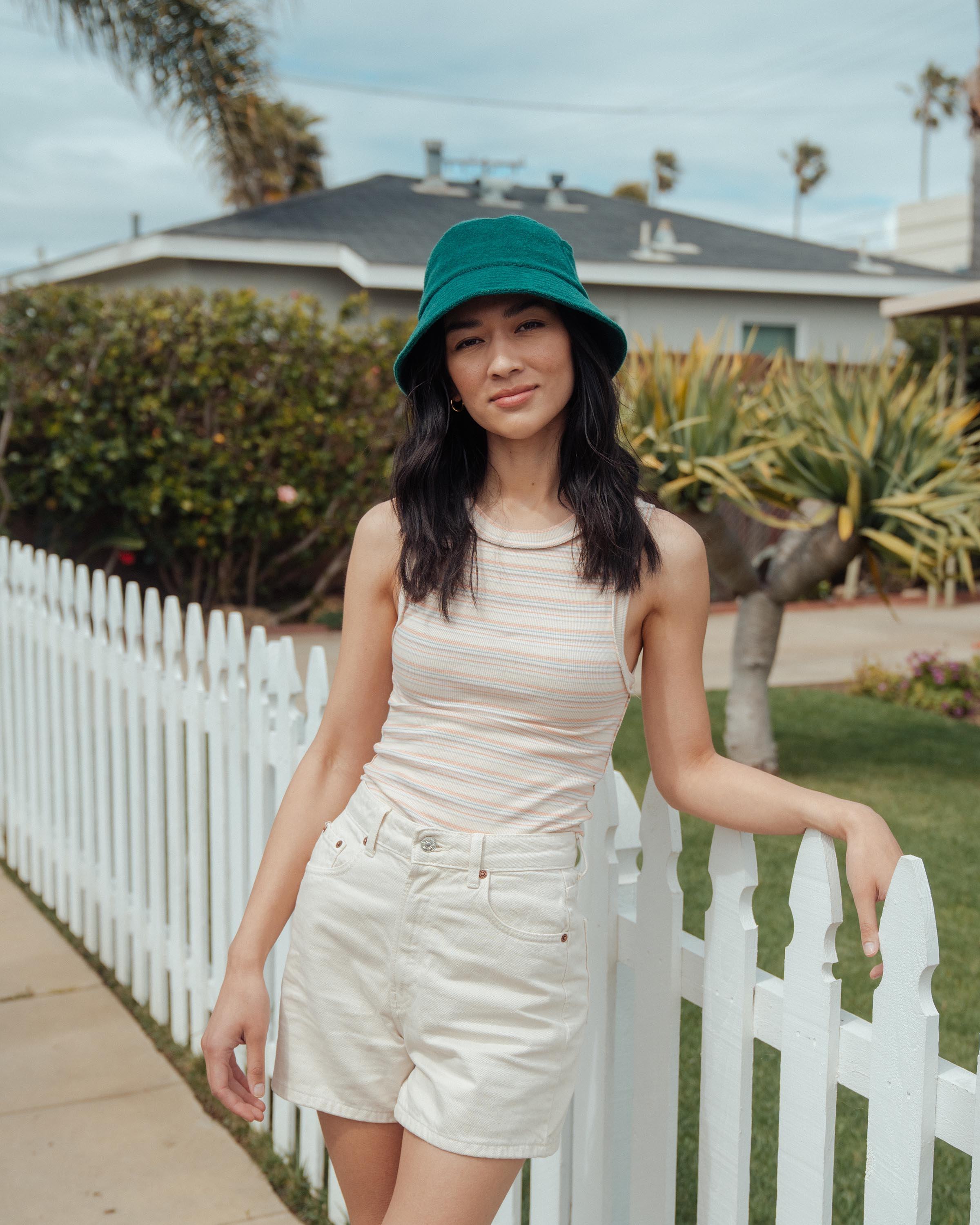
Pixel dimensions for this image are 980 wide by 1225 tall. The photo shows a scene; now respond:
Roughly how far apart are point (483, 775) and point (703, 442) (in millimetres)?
4377

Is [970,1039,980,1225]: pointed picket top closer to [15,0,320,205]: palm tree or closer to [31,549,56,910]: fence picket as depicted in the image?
[31,549,56,910]: fence picket

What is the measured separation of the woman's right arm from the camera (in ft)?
6.01

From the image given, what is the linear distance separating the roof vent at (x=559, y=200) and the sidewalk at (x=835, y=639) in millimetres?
9940

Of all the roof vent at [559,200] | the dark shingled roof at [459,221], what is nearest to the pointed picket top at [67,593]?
the dark shingled roof at [459,221]

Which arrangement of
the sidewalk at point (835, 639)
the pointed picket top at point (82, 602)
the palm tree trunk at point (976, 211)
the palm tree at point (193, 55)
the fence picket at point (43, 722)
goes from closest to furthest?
the pointed picket top at point (82, 602) < the fence picket at point (43, 722) < the sidewalk at point (835, 639) < the palm tree at point (193, 55) < the palm tree trunk at point (976, 211)

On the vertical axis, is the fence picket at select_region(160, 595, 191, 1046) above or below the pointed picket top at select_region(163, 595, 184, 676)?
below

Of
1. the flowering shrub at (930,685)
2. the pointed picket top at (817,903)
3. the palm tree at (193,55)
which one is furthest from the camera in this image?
the palm tree at (193,55)

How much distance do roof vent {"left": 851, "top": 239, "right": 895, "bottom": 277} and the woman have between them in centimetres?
1683

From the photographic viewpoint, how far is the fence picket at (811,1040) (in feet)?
5.12

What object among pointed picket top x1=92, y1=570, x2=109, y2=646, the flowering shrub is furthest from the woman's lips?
the flowering shrub

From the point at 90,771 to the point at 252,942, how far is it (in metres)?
2.63

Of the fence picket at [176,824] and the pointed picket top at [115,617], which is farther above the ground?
the pointed picket top at [115,617]

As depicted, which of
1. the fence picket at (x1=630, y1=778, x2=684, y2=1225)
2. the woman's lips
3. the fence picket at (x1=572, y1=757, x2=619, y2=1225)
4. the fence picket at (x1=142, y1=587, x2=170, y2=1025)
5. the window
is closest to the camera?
the woman's lips

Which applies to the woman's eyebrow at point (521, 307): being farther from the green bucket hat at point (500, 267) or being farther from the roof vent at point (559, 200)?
the roof vent at point (559, 200)
